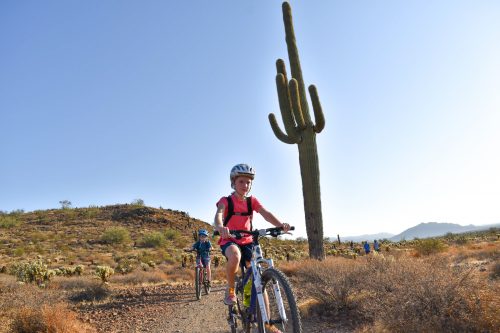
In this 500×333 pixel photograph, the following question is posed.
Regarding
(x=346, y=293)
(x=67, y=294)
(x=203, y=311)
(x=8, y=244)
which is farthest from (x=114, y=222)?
(x=346, y=293)

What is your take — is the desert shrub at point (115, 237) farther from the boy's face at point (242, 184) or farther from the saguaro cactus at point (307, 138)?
the boy's face at point (242, 184)

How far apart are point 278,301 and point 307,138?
410 inches

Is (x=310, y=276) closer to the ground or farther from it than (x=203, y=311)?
farther from it

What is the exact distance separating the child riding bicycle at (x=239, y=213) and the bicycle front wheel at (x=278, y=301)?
0.69 metres

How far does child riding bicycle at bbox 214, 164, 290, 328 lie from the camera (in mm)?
4613

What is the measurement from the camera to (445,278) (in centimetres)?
479

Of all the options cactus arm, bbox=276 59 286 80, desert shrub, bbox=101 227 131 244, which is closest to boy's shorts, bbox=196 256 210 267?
cactus arm, bbox=276 59 286 80

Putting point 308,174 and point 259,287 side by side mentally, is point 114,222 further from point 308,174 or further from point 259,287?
point 259,287

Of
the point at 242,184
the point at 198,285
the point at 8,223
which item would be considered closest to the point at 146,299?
the point at 198,285

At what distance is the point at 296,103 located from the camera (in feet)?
44.5

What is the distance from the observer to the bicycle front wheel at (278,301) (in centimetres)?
349

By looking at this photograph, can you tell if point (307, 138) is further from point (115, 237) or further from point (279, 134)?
point (115, 237)

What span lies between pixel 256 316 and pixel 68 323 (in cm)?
395

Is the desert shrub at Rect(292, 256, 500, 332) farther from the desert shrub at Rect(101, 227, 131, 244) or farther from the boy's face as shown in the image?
the desert shrub at Rect(101, 227, 131, 244)
